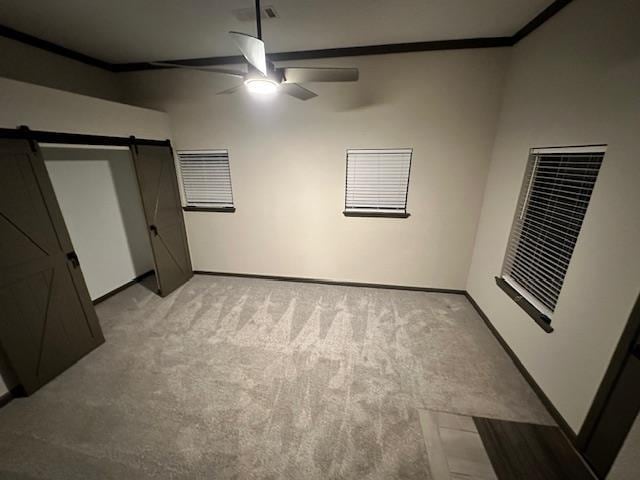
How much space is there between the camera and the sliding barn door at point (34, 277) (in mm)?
1830

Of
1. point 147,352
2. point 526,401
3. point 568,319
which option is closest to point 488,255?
point 568,319

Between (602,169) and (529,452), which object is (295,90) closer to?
(602,169)

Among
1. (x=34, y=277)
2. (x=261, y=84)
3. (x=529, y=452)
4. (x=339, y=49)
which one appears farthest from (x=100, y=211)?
(x=529, y=452)

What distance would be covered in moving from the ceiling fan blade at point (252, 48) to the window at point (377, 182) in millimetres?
1734

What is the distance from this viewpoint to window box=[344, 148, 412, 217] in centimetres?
303

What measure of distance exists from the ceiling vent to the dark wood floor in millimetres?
3597

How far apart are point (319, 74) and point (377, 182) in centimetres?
165

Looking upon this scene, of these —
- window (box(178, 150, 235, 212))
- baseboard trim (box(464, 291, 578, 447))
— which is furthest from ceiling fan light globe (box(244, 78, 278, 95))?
baseboard trim (box(464, 291, 578, 447))

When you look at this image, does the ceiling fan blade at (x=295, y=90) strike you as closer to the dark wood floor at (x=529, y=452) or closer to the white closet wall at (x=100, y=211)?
the white closet wall at (x=100, y=211)

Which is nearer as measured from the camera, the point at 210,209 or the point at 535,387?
the point at 535,387

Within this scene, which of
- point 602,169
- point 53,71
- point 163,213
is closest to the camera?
point 602,169

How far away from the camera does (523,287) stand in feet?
7.56

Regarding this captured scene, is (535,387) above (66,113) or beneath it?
beneath

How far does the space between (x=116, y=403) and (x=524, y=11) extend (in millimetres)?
4651
